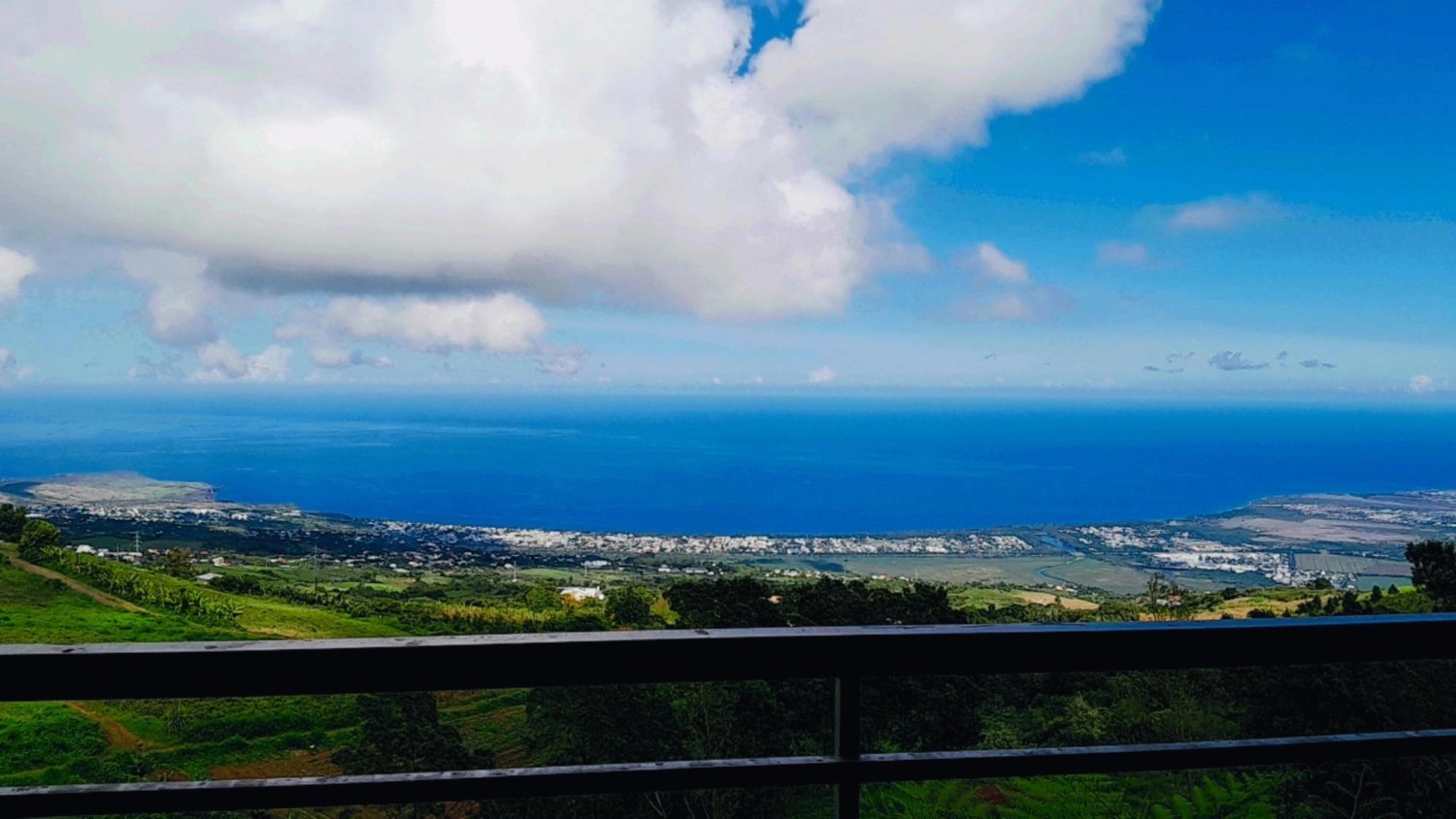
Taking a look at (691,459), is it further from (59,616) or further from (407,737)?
(407,737)

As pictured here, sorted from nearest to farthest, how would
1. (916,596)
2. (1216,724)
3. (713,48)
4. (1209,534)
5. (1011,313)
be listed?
(1216,724) → (916,596) → (713,48) → (1209,534) → (1011,313)

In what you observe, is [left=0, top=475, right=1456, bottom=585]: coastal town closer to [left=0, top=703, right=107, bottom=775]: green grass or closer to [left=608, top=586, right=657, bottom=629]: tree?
[left=608, top=586, right=657, bottom=629]: tree

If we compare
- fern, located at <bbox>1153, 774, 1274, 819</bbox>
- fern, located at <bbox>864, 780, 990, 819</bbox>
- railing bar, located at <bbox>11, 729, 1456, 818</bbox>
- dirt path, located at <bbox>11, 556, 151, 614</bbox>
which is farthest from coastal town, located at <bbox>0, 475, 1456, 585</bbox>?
fern, located at <bbox>1153, 774, 1274, 819</bbox>

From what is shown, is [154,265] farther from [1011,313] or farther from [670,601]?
[1011,313]

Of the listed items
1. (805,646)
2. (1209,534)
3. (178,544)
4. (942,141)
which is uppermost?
(942,141)

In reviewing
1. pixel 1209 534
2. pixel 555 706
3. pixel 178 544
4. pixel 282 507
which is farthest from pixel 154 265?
pixel 1209 534

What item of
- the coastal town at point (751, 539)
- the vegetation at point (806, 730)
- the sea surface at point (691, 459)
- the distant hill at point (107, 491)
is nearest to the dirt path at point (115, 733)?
the vegetation at point (806, 730)

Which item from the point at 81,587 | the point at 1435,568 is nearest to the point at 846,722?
the point at 81,587
